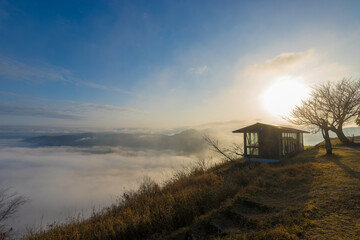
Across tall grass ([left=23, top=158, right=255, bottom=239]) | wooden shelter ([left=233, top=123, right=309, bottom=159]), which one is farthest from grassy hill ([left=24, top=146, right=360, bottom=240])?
wooden shelter ([left=233, top=123, right=309, bottom=159])

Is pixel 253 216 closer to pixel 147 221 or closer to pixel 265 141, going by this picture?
pixel 147 221

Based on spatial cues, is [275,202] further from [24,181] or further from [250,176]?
[24,181]

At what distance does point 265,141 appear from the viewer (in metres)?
17.6

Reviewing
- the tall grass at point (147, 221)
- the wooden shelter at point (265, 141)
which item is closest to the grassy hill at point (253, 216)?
the tall grass at point (147, 221)

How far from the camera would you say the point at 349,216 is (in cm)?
486

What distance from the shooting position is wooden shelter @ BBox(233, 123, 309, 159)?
55.7ft

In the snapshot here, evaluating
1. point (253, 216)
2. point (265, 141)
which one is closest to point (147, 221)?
point (253, 216)

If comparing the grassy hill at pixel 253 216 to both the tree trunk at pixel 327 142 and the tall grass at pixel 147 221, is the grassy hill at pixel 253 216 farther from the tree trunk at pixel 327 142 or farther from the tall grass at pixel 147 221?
the tree trunk at pixel 327 142

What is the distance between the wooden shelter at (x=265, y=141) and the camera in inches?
668

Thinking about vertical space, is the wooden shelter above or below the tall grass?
above

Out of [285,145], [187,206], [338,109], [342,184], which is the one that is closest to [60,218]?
[187,206]

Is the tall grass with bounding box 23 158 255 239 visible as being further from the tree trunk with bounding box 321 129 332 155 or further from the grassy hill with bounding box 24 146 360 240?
the tree trunk with bounding box 321 129 332 155

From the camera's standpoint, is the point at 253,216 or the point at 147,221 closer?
the point at 253,216

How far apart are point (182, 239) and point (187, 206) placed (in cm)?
175
